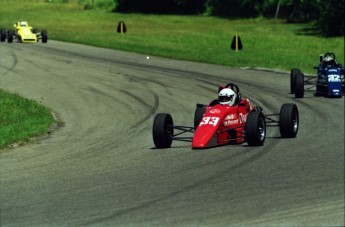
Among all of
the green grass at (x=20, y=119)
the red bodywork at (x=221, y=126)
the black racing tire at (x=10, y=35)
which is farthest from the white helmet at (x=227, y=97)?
the black racing tire at (x=10, y=35)

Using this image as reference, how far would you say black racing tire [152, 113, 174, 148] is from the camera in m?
23.9

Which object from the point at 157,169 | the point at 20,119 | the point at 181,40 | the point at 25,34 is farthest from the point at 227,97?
the point at 181,40

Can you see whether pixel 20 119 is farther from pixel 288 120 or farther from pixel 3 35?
pixel 3 35

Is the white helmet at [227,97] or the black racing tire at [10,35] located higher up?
the white helmet at [227,97]

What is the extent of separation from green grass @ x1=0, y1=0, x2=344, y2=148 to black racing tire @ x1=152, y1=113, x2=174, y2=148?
582cm

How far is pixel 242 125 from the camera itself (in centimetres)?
2436

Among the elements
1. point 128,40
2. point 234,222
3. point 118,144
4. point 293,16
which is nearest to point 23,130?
point 118,144

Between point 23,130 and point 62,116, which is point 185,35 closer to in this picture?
point 62,116

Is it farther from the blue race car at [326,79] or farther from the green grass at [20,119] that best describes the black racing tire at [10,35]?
the blue race car at [326,79]

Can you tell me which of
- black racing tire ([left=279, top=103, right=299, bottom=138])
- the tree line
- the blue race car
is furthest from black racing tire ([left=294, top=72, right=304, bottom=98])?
black racing tire ([left=279, top=103, right=299, bottom=138])

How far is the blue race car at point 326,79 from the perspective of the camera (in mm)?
36406

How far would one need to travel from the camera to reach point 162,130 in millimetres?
24188

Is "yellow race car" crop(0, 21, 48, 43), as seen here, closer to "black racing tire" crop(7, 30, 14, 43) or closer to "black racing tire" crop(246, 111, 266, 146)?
"black racing tire" crop(7, 30, 14, 43)

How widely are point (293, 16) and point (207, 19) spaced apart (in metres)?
20.5
